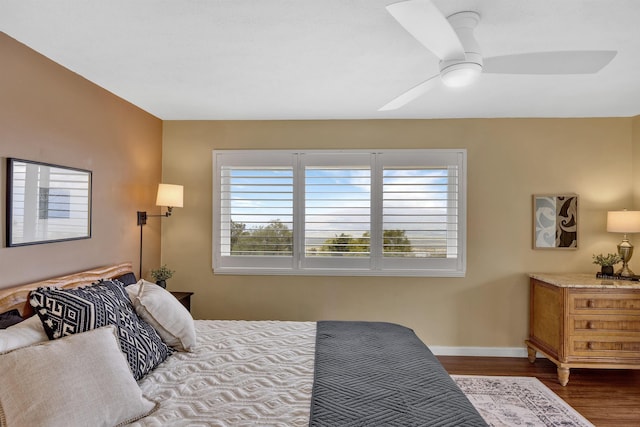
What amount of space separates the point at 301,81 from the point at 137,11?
1.20m

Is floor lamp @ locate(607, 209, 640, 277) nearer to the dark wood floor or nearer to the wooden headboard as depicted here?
the dark wood floor

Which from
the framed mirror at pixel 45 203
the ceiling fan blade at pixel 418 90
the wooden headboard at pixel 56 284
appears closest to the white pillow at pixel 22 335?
the wooden headboard at pixel 56 284

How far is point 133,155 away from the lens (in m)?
3.29

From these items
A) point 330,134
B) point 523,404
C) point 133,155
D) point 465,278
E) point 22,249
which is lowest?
point 523,404

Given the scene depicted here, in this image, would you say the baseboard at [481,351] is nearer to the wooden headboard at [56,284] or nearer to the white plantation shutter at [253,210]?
the white plantation shutter at [253,210]

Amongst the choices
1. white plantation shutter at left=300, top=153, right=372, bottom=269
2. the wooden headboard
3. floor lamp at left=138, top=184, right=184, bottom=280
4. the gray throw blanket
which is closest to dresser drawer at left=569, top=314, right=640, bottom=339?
the gray throw blanket

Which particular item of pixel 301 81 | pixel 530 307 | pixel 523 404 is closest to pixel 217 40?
pixel 301 81

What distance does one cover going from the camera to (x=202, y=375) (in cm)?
180

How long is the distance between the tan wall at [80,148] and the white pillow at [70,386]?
3.30 ft

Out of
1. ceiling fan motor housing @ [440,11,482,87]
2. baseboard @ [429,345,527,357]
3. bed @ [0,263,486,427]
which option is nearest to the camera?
bed @ [0,263,486,427]

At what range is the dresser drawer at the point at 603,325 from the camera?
302 cm

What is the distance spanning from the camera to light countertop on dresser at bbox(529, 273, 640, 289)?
9.81ft

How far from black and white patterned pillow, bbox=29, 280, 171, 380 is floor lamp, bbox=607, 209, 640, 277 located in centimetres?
393

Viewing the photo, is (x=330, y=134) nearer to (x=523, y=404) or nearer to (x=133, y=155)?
(x=133, y=155)
